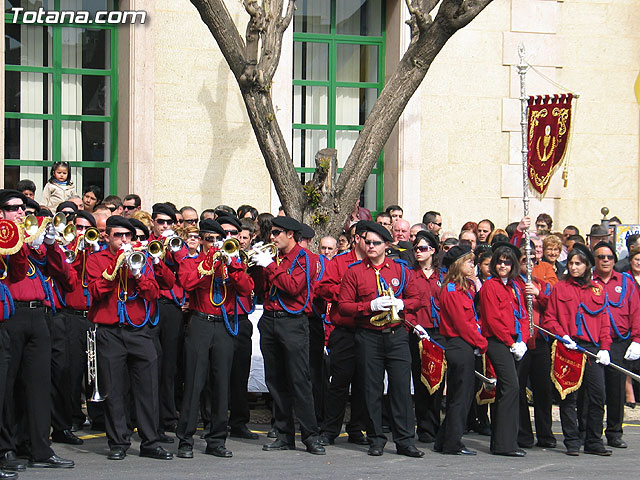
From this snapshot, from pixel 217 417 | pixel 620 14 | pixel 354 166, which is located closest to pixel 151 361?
pixel 217 417

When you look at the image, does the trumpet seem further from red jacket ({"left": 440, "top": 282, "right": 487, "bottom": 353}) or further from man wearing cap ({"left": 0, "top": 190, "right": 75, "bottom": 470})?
red jacket ({"left": 440, "top": 282, "right": 487, "bottom": 353})

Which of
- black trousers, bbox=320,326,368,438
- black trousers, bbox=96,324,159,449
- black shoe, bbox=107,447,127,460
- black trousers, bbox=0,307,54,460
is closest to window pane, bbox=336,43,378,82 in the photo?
black trousers, bbox=320,326,368,438

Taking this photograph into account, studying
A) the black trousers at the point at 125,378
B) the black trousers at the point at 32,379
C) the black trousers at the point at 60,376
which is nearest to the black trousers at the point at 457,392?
the black trousers at the point at 125,378

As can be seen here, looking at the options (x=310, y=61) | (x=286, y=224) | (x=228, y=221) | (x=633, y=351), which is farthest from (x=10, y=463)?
(x=310, y=61)

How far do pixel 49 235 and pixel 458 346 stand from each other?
12.4ft

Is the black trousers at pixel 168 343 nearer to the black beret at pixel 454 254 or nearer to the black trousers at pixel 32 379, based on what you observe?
the black trousers at pixel 32 379

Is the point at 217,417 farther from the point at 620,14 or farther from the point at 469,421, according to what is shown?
the point at 620,14

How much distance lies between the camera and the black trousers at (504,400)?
1047 cm

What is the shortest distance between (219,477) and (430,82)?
9.69 metres

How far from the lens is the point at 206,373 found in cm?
1022

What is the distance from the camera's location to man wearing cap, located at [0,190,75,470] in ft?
30.4

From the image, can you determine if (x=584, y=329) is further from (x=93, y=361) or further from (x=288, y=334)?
(x=93, y=361)

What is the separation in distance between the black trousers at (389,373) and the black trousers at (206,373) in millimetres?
1239

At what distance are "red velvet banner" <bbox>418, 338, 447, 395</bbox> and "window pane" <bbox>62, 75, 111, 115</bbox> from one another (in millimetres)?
7575
